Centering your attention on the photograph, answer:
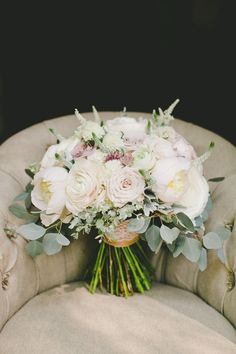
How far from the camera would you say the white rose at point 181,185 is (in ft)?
4.13

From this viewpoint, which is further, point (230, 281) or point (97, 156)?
point (230, 281)

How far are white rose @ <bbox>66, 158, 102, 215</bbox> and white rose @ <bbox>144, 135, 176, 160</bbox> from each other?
15cm

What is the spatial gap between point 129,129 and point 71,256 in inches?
16.7

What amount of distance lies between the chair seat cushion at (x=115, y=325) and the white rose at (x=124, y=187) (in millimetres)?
340

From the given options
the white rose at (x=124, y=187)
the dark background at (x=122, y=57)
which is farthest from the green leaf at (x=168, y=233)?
the dark background at (x=122, y=57)

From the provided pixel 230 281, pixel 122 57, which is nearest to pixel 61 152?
pixel 230 281

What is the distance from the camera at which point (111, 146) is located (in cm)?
130

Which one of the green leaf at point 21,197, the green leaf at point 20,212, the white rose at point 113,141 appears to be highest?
the white rose at point 113,141

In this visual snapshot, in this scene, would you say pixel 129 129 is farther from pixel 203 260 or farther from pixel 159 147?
pixel 203 260

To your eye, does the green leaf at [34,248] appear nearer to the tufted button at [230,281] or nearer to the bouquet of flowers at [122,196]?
the bouquet of flowers at [122,196]

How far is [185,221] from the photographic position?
4.25 ft

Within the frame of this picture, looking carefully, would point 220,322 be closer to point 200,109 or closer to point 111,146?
point 111,146

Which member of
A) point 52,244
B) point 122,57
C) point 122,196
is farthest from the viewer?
point 122,57

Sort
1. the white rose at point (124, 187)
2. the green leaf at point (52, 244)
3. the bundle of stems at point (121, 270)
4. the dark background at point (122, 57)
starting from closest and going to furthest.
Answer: the white rose at point (124, 187)
the green leaf at point (52, 244)
the bundle of stems at point (121, 270)
the dark background at point (122, 57)
